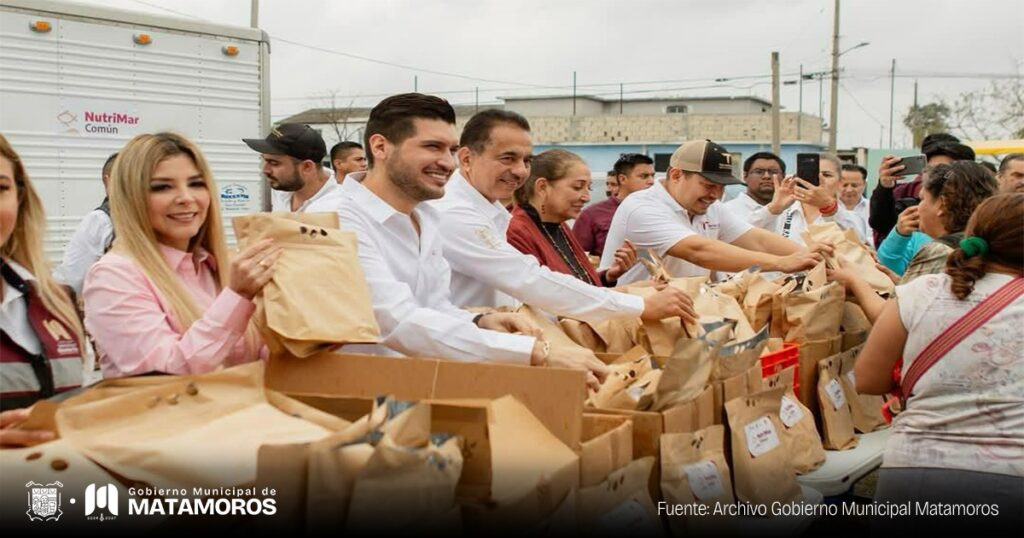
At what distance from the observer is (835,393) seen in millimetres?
3992

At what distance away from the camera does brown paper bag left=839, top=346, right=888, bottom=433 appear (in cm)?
412

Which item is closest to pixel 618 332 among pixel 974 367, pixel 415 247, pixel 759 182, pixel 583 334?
pixel 583 334

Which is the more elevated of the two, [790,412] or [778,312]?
[778,312]

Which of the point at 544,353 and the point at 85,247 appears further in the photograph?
the point at 85,247

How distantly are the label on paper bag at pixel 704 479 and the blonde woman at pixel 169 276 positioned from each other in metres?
1.20

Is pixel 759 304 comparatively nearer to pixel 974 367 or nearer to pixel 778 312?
pixel 778 312

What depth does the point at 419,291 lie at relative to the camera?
318 cm

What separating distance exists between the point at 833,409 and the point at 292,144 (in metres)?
3.55

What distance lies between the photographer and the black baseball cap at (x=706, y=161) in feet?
16.0

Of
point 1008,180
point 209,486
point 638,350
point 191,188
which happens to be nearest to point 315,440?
point 209,486

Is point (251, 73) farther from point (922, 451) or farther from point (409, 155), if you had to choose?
point (922, 451)

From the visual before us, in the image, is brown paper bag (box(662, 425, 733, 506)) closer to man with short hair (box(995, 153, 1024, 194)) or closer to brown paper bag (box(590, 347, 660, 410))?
brown paper bag (box(590, 347, 660, 410))

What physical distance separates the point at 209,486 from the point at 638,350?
1.88 meters

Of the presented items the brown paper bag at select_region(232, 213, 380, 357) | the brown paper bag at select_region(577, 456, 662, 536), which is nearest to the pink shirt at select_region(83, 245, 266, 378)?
the brown paper bag at select_region(232, 213, 380, 357)
